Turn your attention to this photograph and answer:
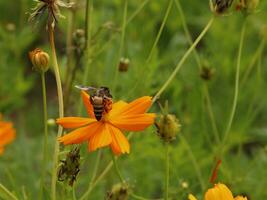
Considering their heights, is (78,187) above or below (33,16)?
below

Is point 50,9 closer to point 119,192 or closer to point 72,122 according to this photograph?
point 72,122

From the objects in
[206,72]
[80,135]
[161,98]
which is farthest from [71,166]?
[161,98]

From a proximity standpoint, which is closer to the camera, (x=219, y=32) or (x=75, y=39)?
(x=75, y=39)

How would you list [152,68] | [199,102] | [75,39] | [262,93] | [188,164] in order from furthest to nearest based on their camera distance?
1. [262,93]
2. [199,102]
3. [188,164]
4. [152,68]
5. [75,39]

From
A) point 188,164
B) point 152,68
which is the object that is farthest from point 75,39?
point 188,164

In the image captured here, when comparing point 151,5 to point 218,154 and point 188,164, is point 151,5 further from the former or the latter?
point 218,154

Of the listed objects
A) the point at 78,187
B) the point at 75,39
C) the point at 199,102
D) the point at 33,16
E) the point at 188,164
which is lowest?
the point at 78,187
